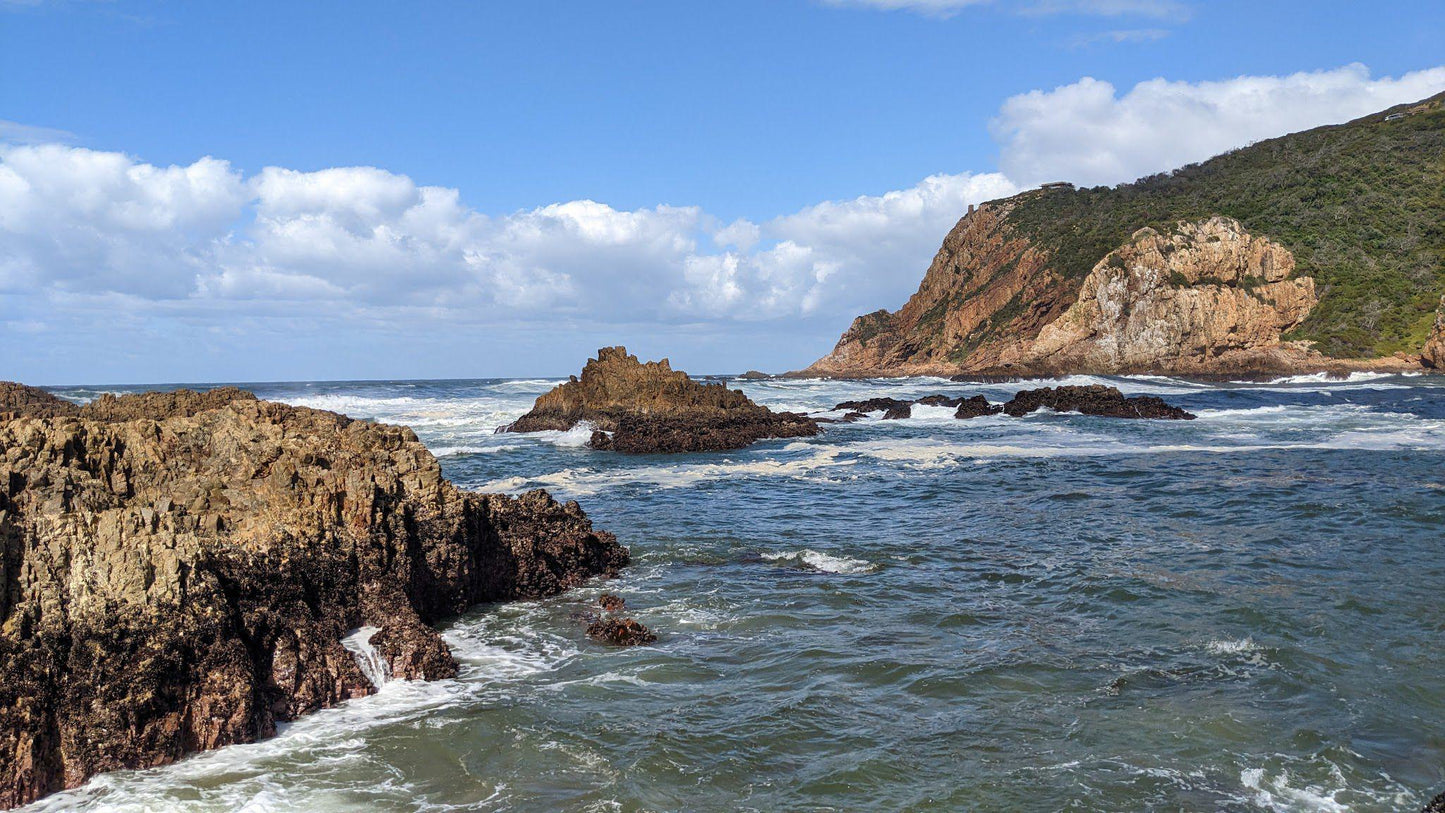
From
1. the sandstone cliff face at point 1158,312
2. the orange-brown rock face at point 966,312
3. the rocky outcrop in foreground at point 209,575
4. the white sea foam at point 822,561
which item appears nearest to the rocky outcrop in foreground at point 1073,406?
the white sea foam at point 822,561

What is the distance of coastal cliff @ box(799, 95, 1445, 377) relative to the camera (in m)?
63.5

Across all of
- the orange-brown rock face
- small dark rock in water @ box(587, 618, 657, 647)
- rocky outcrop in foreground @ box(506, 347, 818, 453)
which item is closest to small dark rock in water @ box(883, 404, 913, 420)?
rocky outcrop in foreground @ box(506, 347, 818, 453)

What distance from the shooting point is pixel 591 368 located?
114ft

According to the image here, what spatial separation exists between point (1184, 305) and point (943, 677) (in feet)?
229

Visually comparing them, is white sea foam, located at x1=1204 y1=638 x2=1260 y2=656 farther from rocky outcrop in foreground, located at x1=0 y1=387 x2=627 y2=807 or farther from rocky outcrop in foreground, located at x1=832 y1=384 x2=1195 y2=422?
rocky outcrop in foreground, located at x1=832 y1=384 x2=1195 y2=422

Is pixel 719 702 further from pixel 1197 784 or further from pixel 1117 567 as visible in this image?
pixel 1117 567

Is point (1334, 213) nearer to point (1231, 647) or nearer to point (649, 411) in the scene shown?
point (649, 411)

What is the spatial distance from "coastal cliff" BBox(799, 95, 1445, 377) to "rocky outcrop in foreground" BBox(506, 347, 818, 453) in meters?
45.7

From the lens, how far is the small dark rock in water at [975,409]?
120ft

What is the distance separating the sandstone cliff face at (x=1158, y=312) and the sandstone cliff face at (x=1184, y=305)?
3.0 inches

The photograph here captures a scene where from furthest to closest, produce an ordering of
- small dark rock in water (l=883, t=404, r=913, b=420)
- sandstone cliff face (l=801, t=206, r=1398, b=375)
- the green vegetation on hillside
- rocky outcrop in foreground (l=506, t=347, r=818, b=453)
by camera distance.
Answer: sandstone cliff face (l=801, t=206, r=1398, b=375)
the green vegetation on hillside
small dark rock in water (l=883, t=404, r=913, b=420)
rocky outcrop in foreground (l=506, t=347, r=818, b=453)

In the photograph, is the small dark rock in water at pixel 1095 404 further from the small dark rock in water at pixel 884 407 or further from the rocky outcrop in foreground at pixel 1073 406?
the small dark rock in water at pixel 884 407

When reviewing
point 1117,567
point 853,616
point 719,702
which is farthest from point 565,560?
point 1117,567

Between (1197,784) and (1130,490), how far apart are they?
1272cm
